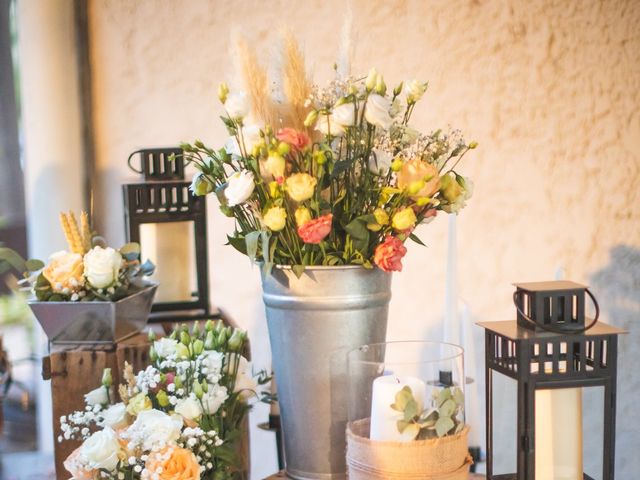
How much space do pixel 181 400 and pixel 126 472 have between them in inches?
5.0

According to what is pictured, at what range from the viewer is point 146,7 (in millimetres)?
1998

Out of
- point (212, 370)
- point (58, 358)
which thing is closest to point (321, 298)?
point (212, 370)

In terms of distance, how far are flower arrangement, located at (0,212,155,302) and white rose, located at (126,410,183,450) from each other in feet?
1.19

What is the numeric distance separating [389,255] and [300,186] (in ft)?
0.53

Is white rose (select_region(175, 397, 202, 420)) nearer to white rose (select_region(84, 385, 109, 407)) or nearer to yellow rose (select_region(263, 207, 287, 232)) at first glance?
white rose (select_region(84, 385, 109, 407))

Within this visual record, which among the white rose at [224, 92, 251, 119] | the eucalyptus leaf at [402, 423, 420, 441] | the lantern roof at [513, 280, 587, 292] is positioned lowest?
the eucalyptus leaf at [402, 423, 420, 441]

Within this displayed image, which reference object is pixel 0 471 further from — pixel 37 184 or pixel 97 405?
pixel 97 405

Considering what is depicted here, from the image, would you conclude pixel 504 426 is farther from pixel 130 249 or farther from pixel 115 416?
pixel 115 416

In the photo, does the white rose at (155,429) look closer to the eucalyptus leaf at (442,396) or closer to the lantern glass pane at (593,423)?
the eucalyptus leaf at (442,396)

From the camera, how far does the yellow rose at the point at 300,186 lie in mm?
1080

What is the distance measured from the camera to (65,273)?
1.40 metres

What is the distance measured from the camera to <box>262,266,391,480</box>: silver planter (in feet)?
3.79

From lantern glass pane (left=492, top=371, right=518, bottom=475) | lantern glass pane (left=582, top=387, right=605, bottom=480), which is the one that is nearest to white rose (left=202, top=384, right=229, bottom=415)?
lantern glass pane (left=492, top=371, right=518, bottom=475)

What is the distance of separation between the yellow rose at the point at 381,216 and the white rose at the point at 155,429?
16.1 inches
